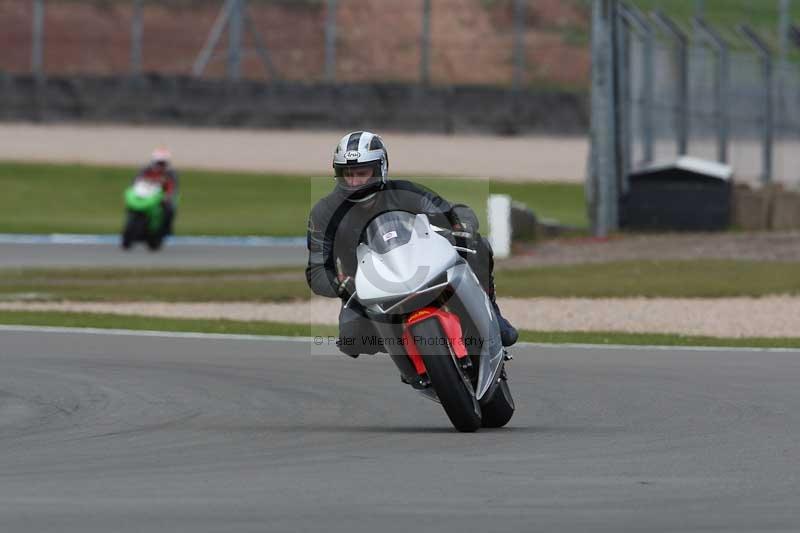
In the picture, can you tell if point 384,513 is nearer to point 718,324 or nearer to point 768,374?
point 768,374

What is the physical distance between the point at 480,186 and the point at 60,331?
5904 millimetres

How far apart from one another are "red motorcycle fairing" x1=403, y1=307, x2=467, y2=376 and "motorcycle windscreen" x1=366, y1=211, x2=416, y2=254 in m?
0.36

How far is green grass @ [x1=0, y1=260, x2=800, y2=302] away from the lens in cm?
1927

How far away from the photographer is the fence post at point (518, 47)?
126 ft

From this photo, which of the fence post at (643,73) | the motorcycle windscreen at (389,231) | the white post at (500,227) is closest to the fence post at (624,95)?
the fence post at (643,73)

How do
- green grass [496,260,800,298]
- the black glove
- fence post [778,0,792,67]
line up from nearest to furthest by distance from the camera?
the black glove < green grass [496,260,800,298] < fence post [778,0,792,67]

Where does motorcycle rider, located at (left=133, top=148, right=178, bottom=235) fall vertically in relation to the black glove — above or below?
above

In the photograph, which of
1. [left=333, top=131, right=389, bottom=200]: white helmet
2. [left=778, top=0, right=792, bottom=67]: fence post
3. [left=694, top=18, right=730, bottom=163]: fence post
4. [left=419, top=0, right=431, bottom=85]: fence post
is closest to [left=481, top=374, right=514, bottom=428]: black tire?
[left=333, top=131, right=389, bottom=200]: white helmet

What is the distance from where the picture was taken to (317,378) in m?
11.3

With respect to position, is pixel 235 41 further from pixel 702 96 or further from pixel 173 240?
pixel 702 96

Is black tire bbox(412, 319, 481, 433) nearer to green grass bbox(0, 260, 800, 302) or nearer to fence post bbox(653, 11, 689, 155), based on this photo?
green grass bbox(0, 260, 800, 302)

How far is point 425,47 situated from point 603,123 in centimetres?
1266

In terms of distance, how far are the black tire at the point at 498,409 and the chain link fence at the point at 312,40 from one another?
27105 mm

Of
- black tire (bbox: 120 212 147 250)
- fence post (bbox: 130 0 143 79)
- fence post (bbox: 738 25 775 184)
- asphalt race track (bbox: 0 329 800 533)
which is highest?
fence post (bbox: 130 0 143 79)
